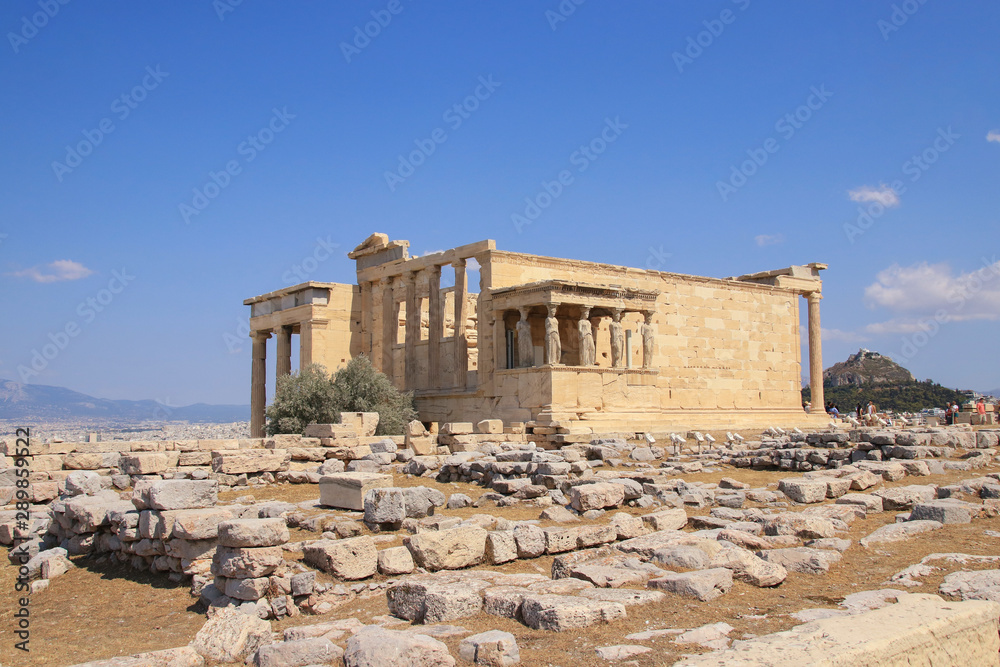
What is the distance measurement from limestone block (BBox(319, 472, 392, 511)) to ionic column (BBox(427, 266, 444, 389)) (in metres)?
14.5

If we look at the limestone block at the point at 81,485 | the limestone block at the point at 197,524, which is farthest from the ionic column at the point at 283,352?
the limestone block at the point at 197,524

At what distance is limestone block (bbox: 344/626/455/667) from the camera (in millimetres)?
5090

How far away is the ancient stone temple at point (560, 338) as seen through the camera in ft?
73.8

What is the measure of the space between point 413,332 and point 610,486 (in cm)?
1660

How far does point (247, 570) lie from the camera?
7.32 metres

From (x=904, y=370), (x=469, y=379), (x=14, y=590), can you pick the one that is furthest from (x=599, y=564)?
(x=904, y=370)

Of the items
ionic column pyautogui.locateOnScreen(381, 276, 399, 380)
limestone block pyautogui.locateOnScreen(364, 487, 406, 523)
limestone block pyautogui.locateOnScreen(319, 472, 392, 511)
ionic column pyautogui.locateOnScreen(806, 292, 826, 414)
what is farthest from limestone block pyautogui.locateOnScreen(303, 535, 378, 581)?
ionic column pyautogui.locateOnScreen(806, 292, 826, 414)

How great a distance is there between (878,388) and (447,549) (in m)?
61.4

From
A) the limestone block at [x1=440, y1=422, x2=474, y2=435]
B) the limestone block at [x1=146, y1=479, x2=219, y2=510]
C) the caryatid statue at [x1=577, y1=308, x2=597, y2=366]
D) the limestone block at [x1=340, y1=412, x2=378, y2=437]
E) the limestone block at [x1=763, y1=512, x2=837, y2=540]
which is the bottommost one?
the limestone block at [x1=763, y1=512, x2=837, y2=540]

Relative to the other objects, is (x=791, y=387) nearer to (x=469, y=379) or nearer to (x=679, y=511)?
(x=469, y=379)

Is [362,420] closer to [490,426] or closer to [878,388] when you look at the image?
[490,426]

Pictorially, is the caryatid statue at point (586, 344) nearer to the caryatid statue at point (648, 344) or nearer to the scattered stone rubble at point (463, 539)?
the caryatid statue at point (648, 344)

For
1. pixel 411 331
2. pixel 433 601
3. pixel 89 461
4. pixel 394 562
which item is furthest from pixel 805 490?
pixel 411 331

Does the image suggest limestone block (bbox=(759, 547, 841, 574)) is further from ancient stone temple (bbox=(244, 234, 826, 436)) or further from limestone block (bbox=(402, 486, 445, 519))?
ancient stone temple (bbox=(244, 234, 826, 436))
